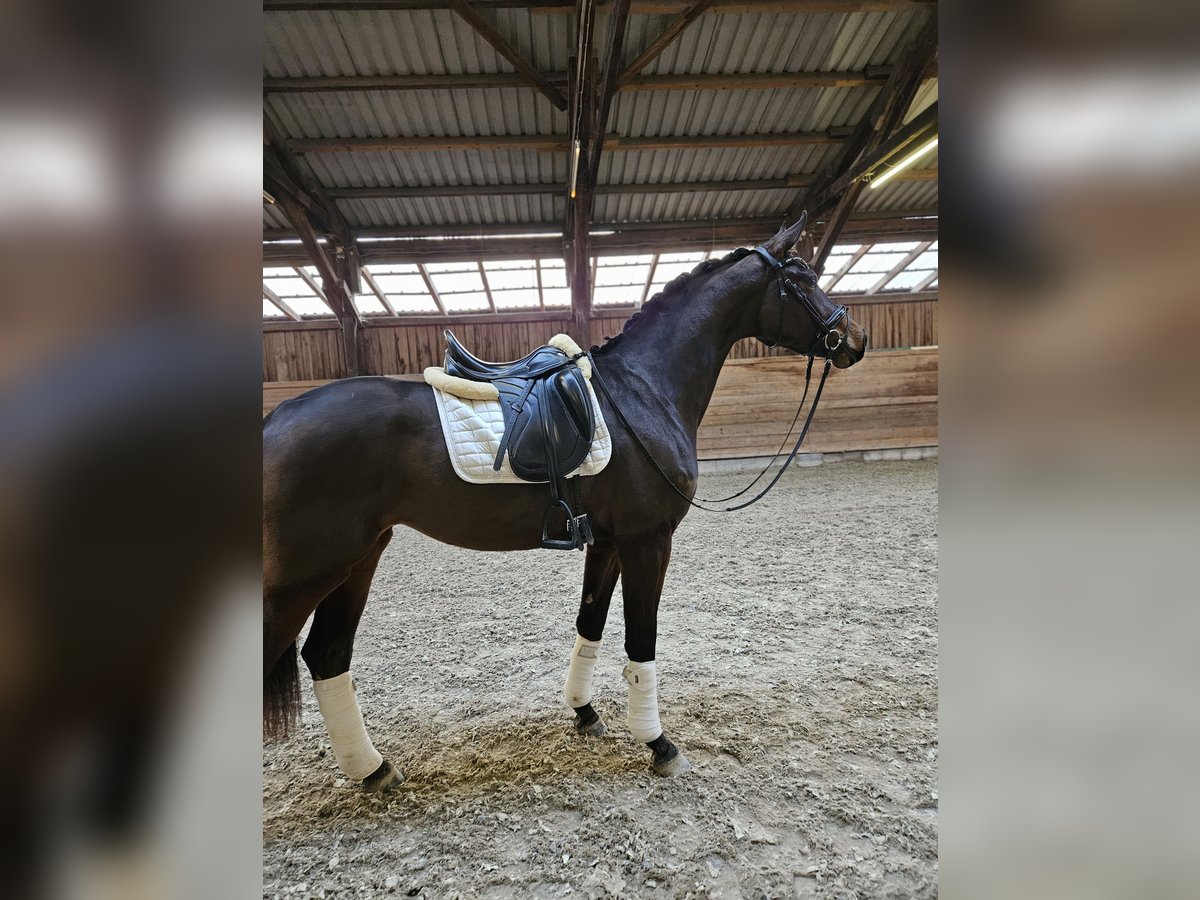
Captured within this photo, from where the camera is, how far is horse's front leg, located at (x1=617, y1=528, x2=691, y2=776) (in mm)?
1850

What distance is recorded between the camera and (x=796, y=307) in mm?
2102

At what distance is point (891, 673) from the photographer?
2.43 meters

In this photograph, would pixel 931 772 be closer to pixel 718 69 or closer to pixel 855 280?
pixel 718 69

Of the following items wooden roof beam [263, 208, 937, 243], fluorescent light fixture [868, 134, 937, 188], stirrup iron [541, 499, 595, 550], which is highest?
wooden roof beam [263, 208, 937, 243]

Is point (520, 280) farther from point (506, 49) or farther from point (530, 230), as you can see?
point (506, 49)

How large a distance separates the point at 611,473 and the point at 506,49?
196 inches

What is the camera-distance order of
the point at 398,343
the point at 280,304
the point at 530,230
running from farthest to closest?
the point at 398,343, the point at 280,304, the point at 530,230

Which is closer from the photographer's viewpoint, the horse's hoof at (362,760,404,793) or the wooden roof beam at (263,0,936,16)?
the horse's hoof at (362,760,404,793)

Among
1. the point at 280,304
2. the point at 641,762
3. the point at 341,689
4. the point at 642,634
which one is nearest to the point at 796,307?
the point at 642,634

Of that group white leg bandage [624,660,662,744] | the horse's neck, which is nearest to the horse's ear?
the horse's neck

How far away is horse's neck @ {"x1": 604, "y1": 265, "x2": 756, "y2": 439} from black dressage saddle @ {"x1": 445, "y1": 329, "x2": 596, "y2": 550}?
11.7 inches

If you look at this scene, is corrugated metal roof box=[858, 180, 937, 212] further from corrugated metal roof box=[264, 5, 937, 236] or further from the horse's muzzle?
the horse's muzzle
